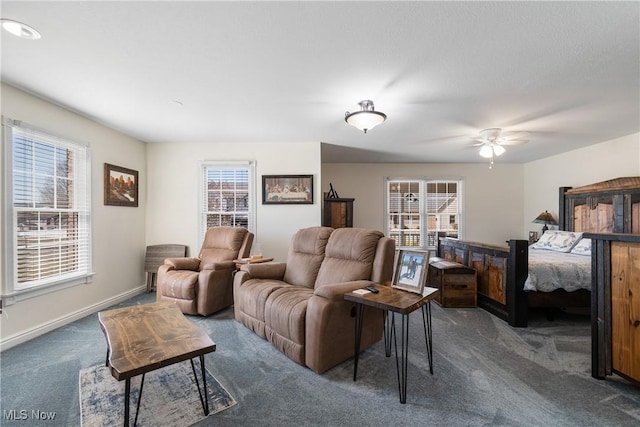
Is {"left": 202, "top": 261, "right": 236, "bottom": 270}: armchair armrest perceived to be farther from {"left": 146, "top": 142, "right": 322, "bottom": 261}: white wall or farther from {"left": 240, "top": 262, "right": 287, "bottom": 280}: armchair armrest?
{"left": 146, "top": 142, "right": 322, "bottom": 261}: white wall

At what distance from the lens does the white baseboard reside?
245 centimetres

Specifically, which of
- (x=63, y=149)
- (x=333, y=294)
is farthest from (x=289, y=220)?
(x=63, y=149)

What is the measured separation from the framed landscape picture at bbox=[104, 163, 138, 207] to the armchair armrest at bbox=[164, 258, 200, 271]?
3.83ft

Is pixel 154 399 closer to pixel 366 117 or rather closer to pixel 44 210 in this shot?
pixel 44 210

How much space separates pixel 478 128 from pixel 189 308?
4.35 meters

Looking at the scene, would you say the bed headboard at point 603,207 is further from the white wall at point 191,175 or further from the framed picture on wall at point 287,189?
the framed picture on wall at point 287,189

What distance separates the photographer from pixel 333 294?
2.01m

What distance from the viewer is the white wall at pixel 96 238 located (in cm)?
256

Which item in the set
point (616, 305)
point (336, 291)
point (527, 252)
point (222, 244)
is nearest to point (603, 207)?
point (527, 252)

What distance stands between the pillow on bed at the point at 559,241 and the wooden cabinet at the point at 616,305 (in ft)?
8.79

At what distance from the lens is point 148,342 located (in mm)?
1572

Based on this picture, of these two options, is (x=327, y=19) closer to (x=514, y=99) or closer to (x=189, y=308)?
(x=514, y=99)

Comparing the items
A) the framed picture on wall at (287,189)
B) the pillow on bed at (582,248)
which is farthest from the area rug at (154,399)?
the pillow on bed at (582,248)

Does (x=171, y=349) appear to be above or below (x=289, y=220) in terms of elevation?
below
